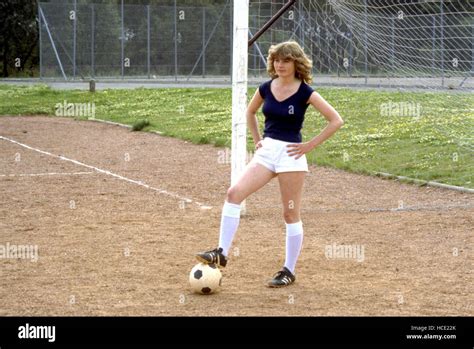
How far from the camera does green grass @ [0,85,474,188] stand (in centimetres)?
1548

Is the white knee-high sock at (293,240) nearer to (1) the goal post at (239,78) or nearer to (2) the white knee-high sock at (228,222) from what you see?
(2) the white knee-high sock at (228,222)

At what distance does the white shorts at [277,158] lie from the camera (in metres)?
7.88

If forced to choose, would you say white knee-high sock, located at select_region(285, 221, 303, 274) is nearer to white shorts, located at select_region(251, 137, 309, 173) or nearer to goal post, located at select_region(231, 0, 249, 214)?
white shorts, located at select_region(251, 137, 309, 173)

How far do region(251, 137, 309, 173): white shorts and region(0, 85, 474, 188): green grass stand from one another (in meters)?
6.41

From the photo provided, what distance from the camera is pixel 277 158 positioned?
7906 mm

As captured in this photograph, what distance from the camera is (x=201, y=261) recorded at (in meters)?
7.90

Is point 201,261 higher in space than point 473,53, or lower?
lower

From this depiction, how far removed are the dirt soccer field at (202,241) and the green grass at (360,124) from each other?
1.11m

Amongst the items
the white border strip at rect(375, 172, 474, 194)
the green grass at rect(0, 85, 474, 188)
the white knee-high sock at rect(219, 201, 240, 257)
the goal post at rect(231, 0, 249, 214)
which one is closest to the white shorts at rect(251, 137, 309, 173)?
the white knee-high sock at rect(219, 201, 240, 257)

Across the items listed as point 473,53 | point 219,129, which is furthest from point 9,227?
point 473,53

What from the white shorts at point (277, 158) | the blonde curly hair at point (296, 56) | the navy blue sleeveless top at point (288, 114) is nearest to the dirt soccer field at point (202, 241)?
the white shorts at point (277, 158)

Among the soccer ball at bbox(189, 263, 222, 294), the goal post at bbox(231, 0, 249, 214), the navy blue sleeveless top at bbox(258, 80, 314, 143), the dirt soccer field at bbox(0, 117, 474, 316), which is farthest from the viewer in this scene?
the goal post at bbox(231, 0, 249, 214)

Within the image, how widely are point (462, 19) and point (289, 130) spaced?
1131 cm

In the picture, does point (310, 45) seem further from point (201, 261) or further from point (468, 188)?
point (201, 261)
